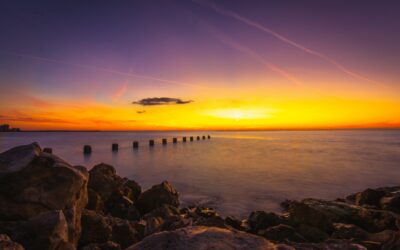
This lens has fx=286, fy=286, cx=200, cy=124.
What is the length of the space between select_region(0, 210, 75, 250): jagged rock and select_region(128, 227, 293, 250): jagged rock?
2225 mm

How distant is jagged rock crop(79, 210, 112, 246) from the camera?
6.05 meters

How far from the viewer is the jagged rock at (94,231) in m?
6.05

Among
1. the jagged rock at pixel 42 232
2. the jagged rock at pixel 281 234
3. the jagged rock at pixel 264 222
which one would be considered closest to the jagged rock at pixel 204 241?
the jagged rock at pixel 42 232

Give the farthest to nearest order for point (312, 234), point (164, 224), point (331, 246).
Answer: point (312, 234)
point (164, 224)
point (331, 246)

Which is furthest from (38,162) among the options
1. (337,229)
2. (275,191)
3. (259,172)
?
(259,172)

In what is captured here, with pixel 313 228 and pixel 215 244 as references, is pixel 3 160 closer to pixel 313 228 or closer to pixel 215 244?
pixel 215 244

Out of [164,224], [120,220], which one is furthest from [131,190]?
[164,224]

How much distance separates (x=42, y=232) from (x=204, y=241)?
3.03 meters

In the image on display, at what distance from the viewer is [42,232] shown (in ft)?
14.2

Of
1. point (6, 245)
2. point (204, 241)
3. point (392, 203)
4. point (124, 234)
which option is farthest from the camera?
point (392, 203)

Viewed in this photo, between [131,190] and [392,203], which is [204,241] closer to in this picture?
[131,190]

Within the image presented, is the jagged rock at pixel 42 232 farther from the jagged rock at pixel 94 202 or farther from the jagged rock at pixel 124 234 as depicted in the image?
the jagged rock at pixel 94 202

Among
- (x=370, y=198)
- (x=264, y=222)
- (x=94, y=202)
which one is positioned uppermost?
(x=94, y=202)

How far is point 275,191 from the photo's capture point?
17.1 metres
